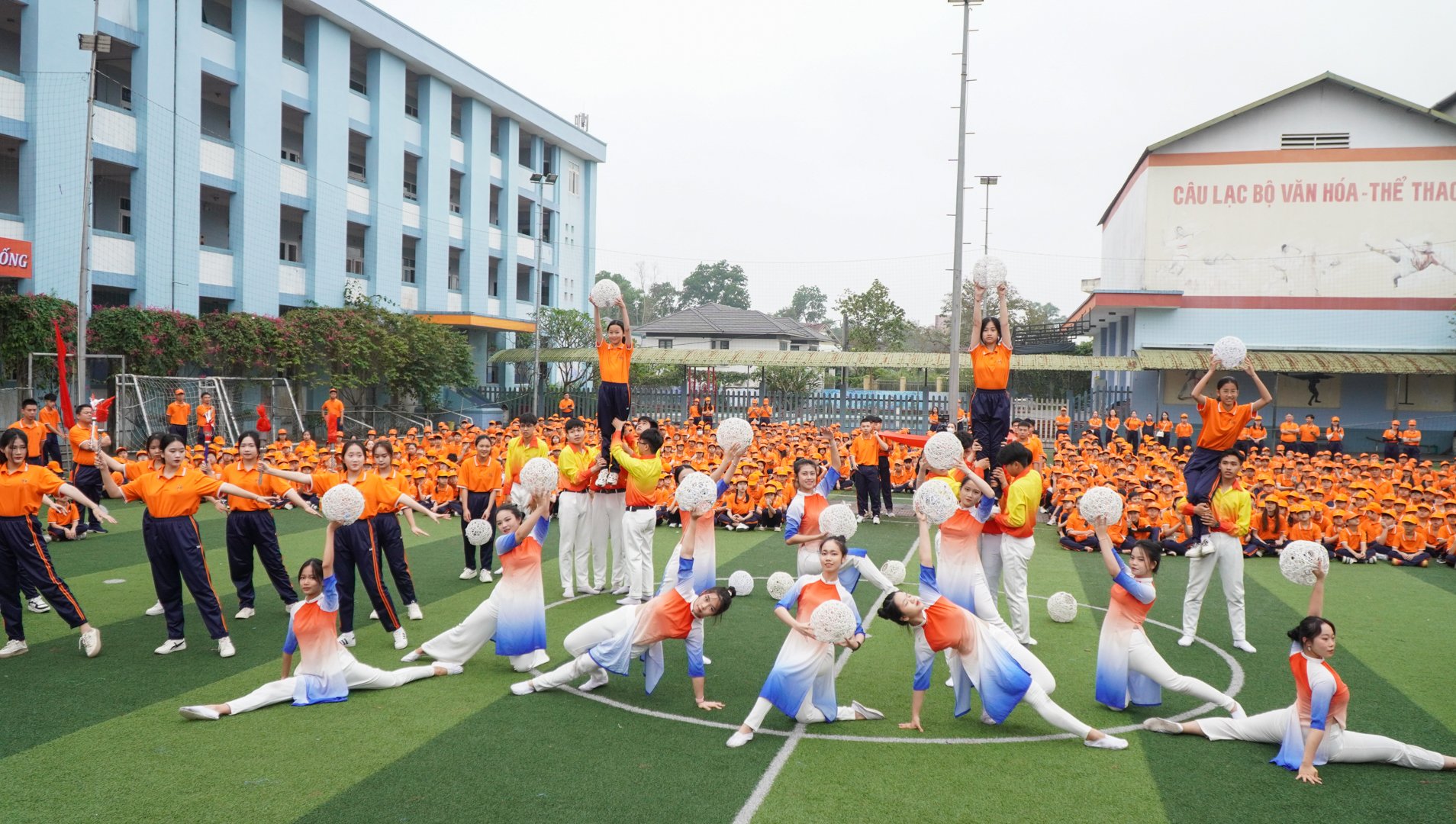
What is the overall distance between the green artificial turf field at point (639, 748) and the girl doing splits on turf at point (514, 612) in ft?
0.85

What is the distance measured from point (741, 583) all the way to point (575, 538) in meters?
1.99

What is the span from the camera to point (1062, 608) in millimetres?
9828

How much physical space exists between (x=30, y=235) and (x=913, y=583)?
21337mm

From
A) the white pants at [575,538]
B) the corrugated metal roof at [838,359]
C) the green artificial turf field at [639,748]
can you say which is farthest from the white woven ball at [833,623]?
the corrugated metal roof at [838,359]

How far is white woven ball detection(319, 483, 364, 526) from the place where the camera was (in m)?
7.26

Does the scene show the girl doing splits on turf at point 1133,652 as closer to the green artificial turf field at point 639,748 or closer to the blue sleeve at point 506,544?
the green artificial turf field at point 639,748

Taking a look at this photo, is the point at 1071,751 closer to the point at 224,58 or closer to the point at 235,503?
the point at 235,503

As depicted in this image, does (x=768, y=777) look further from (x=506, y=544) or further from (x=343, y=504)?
(x=343, y=504)

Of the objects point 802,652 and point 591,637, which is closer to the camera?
Answer: point 802,652

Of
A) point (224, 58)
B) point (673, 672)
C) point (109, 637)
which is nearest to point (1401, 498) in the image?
point (673, 672)

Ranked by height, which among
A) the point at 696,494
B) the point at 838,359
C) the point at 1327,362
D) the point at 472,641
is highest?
the point at 1327,362

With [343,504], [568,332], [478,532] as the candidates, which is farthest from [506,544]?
[568,332]

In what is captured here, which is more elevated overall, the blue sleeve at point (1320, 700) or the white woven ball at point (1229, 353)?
the white woven ball at point (1229, 353)

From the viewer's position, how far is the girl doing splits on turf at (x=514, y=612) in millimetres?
7637
